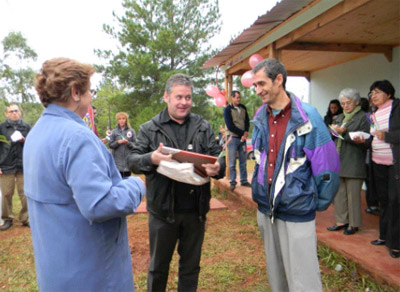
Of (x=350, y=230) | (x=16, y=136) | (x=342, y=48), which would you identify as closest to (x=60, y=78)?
(x=350, y=230)

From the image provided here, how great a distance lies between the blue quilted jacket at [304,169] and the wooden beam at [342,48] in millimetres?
2821

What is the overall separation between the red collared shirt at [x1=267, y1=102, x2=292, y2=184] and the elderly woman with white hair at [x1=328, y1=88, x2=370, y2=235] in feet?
5.93

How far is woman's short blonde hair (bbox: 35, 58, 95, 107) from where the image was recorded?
1.40 m

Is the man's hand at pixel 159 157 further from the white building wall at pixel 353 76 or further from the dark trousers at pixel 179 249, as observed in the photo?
the white building wall at pixel 353 76

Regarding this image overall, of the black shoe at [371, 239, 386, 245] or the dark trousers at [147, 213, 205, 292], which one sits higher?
the dark trousers at [147, 213, 205, 292]

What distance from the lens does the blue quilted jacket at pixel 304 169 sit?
208 centimetres

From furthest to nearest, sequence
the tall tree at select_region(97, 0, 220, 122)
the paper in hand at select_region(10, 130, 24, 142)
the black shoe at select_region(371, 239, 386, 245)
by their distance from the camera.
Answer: the tall tree at select_region(97, 0, 220, 122), the paper in hand at select_region(10, 130, 24, 142), the black shoe at select_region(371, 239, 386, 245)

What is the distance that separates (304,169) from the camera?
213 centimetres

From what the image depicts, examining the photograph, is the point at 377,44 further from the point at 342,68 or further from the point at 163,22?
the point at 163,22

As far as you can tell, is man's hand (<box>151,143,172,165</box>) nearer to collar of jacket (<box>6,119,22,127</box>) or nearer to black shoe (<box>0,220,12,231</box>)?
collar of jacket (<box>6,119,22,127</box>)

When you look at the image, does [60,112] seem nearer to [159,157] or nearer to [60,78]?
[60,78]

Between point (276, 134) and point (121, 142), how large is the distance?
15.1 feet

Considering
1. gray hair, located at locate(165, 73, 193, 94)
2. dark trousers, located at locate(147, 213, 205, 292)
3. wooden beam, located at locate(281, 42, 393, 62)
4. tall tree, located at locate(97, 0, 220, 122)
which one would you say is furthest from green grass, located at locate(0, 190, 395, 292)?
tall tree, located at locate(97, 0, 220, 122)

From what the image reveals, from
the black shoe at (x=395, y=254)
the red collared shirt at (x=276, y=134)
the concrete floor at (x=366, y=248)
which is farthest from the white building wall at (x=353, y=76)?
the red collared shirt at (x=276, y=134)
